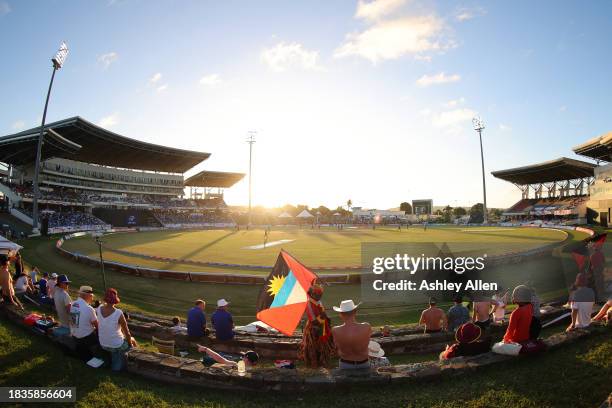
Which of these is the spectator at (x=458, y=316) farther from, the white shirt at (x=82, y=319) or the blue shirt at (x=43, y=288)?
the blue shirt at (x=43, y=288)

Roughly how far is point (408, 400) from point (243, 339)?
4.70 m

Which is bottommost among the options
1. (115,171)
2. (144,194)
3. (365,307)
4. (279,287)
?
(365,307)

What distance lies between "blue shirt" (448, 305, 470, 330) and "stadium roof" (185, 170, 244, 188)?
9601 cm

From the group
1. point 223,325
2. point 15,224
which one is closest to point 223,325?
point 223,325

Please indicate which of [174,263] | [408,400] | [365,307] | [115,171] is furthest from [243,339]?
[115,171]

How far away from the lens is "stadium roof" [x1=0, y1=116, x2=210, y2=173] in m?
51.0

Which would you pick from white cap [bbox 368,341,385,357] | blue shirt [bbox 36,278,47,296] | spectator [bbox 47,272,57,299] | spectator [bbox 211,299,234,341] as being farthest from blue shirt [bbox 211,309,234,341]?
blue shirt [bbox 36,278,47,296]

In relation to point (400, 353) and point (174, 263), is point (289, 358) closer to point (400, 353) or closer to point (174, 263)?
point (400, 353)

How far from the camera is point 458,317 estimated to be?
834 cm

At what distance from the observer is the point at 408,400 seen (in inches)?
195

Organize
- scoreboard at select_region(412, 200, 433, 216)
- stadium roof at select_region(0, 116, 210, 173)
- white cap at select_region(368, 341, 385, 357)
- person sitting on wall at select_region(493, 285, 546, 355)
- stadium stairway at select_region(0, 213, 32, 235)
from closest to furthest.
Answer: person sitting on wall at select_region(493, 285, 546, 355), white cap at select_region(368, 341, 385, 357), stadium stairway at select_region(0, 213, 32, 235), stadium roof at select_region(0, 116, 210, 173), scoreboard at select_region(412, 200, 433, 216)

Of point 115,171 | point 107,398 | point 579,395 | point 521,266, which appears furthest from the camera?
point 115,171

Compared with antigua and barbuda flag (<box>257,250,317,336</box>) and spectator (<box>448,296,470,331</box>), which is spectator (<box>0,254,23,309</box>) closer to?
antigua and barbuda flag (<box>257,250,317,336</box>)

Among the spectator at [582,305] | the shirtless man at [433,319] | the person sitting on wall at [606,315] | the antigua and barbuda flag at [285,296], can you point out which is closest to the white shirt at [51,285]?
the antigua and barbuda flag at [285,296]
